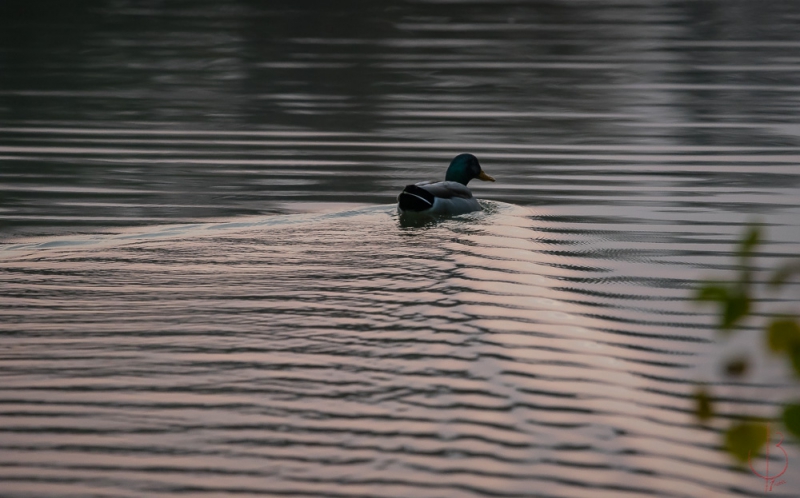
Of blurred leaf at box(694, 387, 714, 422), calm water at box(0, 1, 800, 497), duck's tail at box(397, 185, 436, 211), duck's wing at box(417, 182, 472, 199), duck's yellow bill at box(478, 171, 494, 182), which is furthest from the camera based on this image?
duck's yellow bill at box(478, 171, 494, 182)

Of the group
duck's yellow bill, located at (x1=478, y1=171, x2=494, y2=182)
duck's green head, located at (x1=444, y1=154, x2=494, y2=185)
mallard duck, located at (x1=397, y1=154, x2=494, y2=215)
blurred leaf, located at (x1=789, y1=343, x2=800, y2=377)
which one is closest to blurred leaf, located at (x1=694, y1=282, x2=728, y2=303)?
blurred leaf, located at (x1=789, y1=343, x2=800, y2=377)

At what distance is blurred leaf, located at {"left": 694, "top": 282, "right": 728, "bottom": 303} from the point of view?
150 centimetres

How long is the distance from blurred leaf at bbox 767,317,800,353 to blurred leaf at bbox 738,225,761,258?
115 mm

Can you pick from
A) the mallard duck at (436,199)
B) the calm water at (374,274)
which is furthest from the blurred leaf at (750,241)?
the mallard duck at (436,199)

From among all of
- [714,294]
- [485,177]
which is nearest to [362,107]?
[485,177]

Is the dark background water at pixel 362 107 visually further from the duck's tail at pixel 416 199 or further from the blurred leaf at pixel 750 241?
the blurred leaf at pixel 750 241

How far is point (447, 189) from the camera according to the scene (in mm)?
10258

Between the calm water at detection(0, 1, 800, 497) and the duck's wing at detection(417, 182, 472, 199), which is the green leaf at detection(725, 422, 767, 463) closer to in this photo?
the calm water at detection(0, 1, 800, 497)

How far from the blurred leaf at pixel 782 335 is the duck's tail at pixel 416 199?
8321 mm

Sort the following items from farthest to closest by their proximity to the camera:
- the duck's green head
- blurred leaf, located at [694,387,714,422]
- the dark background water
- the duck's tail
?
1. the dark background water
2. the duck's green head
3. the duck's tail
4. blurred leaf, located at [694,387,714,422]

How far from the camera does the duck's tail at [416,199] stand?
32.4ft

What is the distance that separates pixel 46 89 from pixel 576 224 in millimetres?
10181

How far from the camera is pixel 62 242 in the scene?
8883mm

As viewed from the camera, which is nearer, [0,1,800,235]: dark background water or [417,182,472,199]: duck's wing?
[417,182,472,199]: duck's wing
